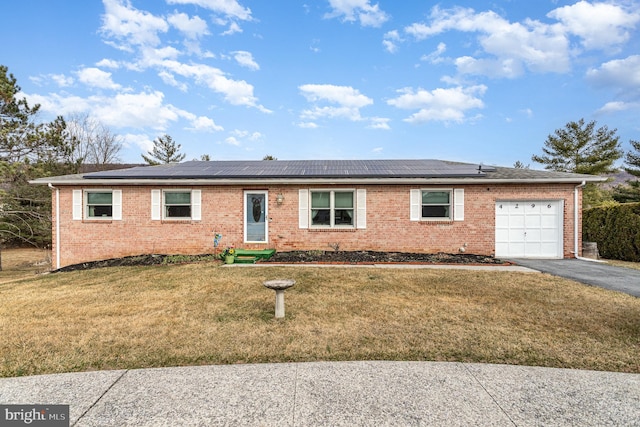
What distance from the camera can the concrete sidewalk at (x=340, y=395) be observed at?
7.63ft

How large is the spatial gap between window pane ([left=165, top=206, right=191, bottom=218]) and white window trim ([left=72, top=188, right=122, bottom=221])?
1.69m

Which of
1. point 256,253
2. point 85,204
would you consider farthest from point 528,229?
point 85,204

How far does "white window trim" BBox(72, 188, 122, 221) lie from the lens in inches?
423

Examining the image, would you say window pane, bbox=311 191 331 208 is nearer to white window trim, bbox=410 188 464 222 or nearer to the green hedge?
white window trim, bbox=410 188 464 222

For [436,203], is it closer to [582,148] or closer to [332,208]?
[332,208]

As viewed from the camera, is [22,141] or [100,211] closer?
[100,211]

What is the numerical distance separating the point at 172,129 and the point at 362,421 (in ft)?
111

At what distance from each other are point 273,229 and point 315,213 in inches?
64.2

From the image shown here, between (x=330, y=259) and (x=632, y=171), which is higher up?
(x=632, y=171)

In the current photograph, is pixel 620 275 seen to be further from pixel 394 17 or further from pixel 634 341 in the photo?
pixel 394 17

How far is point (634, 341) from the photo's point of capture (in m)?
3.79

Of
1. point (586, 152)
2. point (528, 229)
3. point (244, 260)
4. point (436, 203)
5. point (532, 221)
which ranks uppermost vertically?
point (586, 152)

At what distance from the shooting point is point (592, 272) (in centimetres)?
805

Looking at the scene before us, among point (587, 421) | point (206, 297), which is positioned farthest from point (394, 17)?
point (587, 421)
